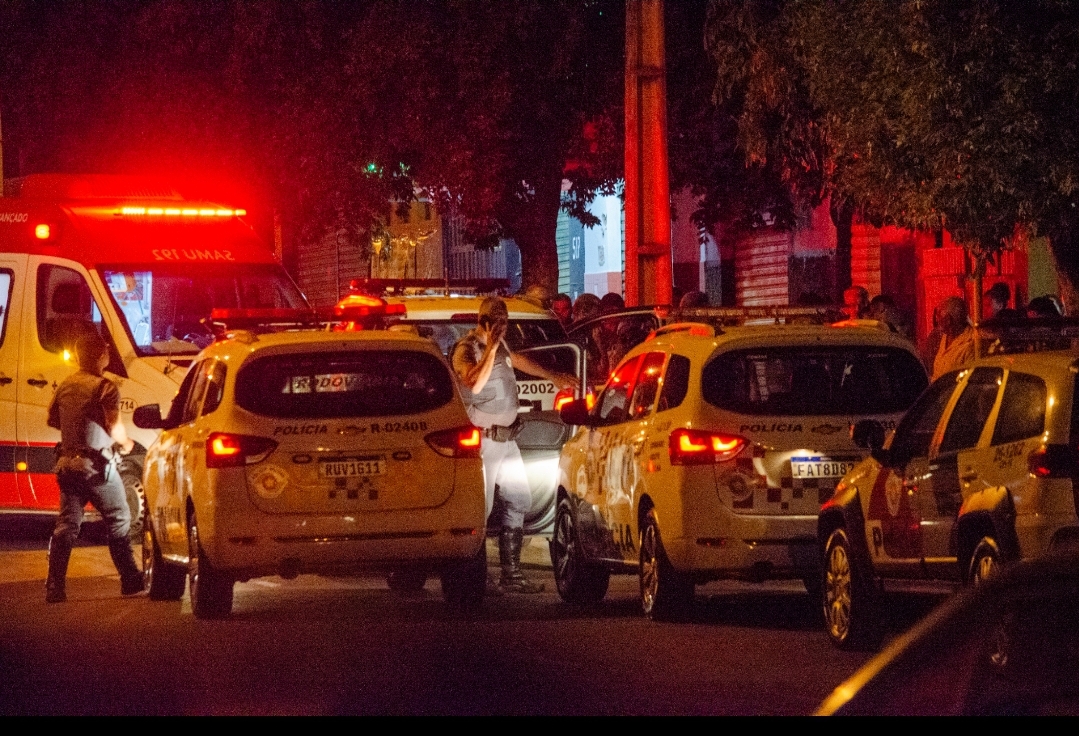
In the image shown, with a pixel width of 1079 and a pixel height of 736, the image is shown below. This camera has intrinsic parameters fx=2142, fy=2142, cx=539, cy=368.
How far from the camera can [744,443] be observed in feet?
36.5

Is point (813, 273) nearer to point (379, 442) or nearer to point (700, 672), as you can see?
point (379, 442)

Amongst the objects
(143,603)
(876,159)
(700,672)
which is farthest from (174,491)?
(876,159)

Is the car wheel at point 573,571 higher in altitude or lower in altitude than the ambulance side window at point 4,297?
lower

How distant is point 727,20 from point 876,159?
4.50 m

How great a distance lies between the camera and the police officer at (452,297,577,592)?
13.6 m

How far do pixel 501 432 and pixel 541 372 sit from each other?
157 centimetres

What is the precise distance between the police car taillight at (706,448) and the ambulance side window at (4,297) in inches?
324

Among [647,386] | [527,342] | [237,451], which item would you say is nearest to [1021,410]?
[647,386]

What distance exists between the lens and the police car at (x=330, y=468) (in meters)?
11.6

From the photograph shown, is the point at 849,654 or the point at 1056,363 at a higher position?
the point at 1056,363

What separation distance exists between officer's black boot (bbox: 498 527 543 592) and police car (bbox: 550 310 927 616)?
5.26ft

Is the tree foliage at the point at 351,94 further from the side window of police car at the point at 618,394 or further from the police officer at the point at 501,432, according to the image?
the side window of police car at the point at 618,394

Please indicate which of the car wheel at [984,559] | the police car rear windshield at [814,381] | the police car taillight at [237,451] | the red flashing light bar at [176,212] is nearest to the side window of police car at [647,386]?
the police car rear windshield at [814,381]

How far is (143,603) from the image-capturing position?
43.6 feet
